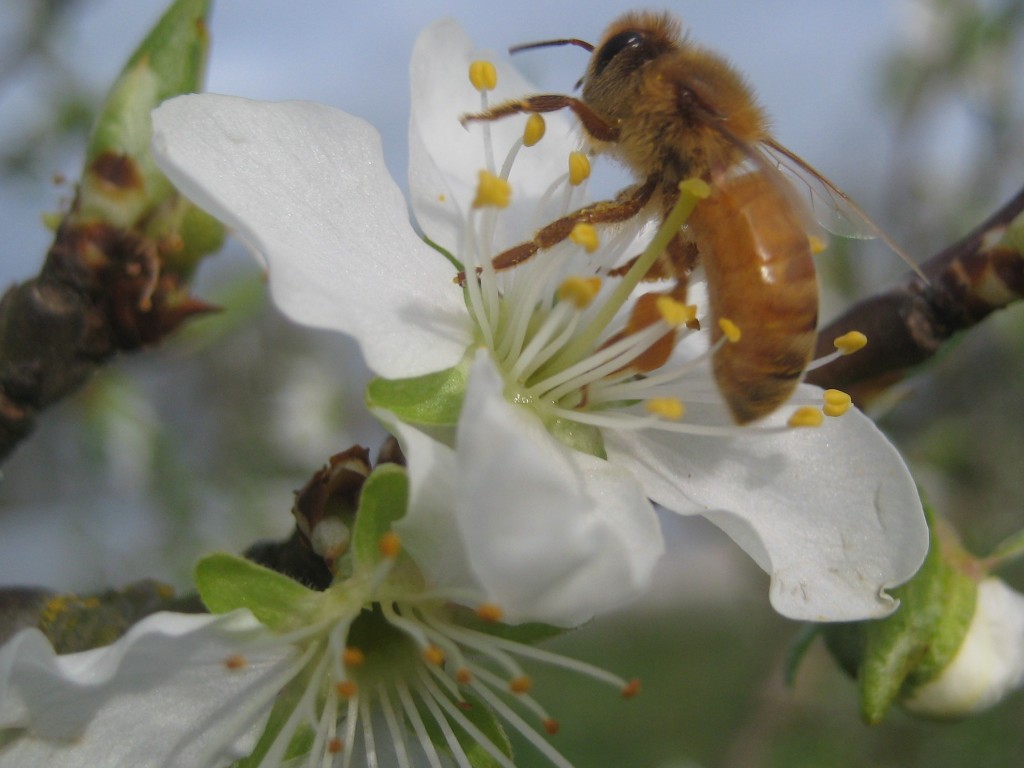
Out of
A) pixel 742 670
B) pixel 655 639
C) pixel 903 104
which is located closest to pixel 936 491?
pixel 903 104

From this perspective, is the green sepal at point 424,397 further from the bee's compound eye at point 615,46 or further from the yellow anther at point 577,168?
the bee's compound eye at point 615,46

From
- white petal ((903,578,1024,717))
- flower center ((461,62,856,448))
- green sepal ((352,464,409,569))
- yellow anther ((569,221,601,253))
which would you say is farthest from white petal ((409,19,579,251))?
white petal ((903,578,1024,717))

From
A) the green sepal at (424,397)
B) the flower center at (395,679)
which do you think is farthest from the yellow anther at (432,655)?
the green sepal at (424,397)

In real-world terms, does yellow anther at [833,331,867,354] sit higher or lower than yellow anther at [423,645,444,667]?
higher

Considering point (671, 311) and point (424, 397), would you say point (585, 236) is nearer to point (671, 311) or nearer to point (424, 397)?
point (671, 311)

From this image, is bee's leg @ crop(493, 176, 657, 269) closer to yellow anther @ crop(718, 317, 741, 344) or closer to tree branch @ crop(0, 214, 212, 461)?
yellow anther @ crop(718, 317, 741, 344)

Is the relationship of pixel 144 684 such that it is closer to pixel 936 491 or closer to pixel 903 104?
pixel 936 491
